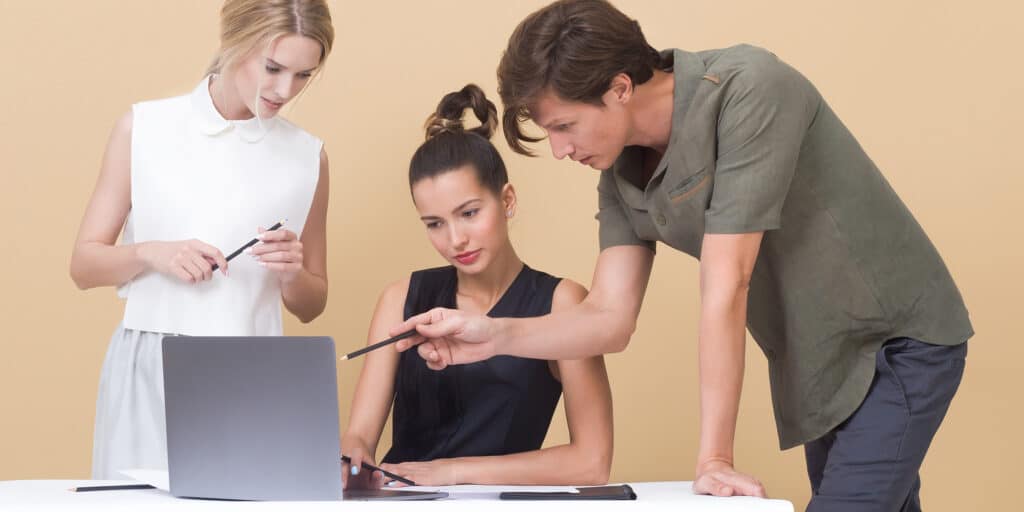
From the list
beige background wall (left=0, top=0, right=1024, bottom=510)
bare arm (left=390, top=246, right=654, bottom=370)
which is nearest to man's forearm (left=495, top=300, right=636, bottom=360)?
bare arm (left=390, top=246, right=654, bottom=370)

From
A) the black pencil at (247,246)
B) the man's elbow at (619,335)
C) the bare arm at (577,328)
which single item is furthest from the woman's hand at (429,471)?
the black pencil at (247,246)

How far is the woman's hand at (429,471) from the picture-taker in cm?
154

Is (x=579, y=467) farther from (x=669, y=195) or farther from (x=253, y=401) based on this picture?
(x=253, y=401)

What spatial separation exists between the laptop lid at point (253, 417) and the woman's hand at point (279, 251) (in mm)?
535

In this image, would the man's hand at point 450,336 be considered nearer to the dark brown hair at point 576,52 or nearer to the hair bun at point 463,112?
the dark brown hair at point 576,52

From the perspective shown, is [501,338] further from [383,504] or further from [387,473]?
[383,504]

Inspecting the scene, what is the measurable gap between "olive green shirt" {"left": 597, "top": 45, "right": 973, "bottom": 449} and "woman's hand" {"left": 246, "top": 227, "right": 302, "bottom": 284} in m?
0.55

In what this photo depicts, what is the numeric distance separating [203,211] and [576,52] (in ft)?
2.45

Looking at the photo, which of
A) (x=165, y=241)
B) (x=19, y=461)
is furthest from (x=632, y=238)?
(x=19, y=461)

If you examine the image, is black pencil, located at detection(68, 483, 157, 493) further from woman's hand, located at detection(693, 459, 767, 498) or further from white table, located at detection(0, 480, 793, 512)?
woman's hand, located at detection(693, 459, 767, 498)

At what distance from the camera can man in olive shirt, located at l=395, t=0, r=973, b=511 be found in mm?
1374

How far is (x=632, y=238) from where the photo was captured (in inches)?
64.3

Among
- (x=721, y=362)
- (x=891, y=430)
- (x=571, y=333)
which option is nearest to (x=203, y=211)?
(x=571, y=333)

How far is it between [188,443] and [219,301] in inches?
24.1
